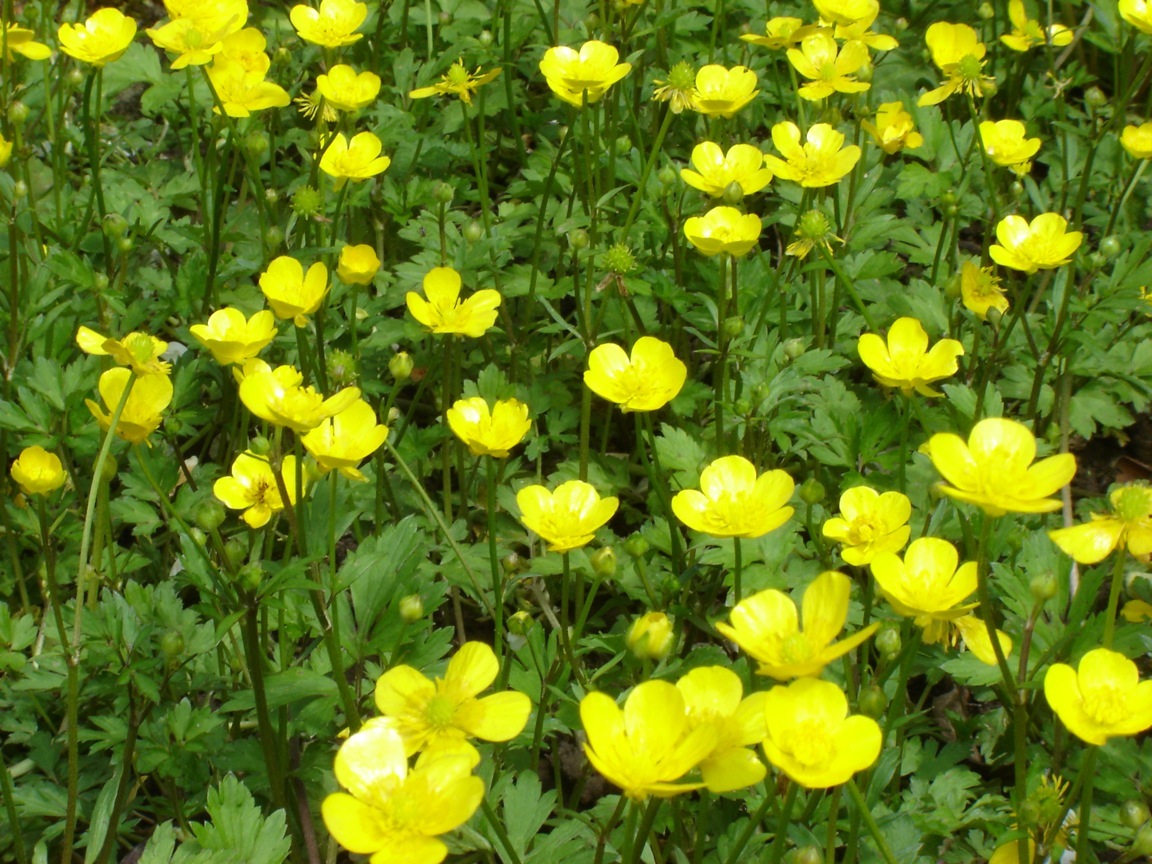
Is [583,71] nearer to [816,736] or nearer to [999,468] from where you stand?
[999,468]

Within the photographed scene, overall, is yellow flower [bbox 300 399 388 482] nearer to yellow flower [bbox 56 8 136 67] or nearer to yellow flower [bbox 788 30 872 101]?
yellow flower [bbox 56 8 136 67]

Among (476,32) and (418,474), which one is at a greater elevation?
(476,32)

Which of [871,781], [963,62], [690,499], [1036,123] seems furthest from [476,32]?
[871,781]

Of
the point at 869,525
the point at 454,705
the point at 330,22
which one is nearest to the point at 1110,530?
the point at 869,525

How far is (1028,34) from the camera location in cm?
340

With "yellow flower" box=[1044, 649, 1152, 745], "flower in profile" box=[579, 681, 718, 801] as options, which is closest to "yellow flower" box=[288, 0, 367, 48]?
"flower in profile" box=[579, 681, 718, 801]

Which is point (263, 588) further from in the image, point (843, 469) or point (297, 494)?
point (843, 469)

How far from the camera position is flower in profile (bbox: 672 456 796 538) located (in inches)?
73.7

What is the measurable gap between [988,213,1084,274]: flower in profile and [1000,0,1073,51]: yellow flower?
0.97 meters

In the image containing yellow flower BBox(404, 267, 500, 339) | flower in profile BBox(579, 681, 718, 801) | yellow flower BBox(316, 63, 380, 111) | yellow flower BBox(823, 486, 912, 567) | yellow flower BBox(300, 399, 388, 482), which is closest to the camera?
flower in profile BBox(579, 681, 718, 801)

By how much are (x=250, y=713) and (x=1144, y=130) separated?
2.75 metres

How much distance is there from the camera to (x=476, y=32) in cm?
371

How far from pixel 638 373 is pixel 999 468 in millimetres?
863

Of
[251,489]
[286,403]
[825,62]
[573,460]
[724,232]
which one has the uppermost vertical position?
[825,62]
